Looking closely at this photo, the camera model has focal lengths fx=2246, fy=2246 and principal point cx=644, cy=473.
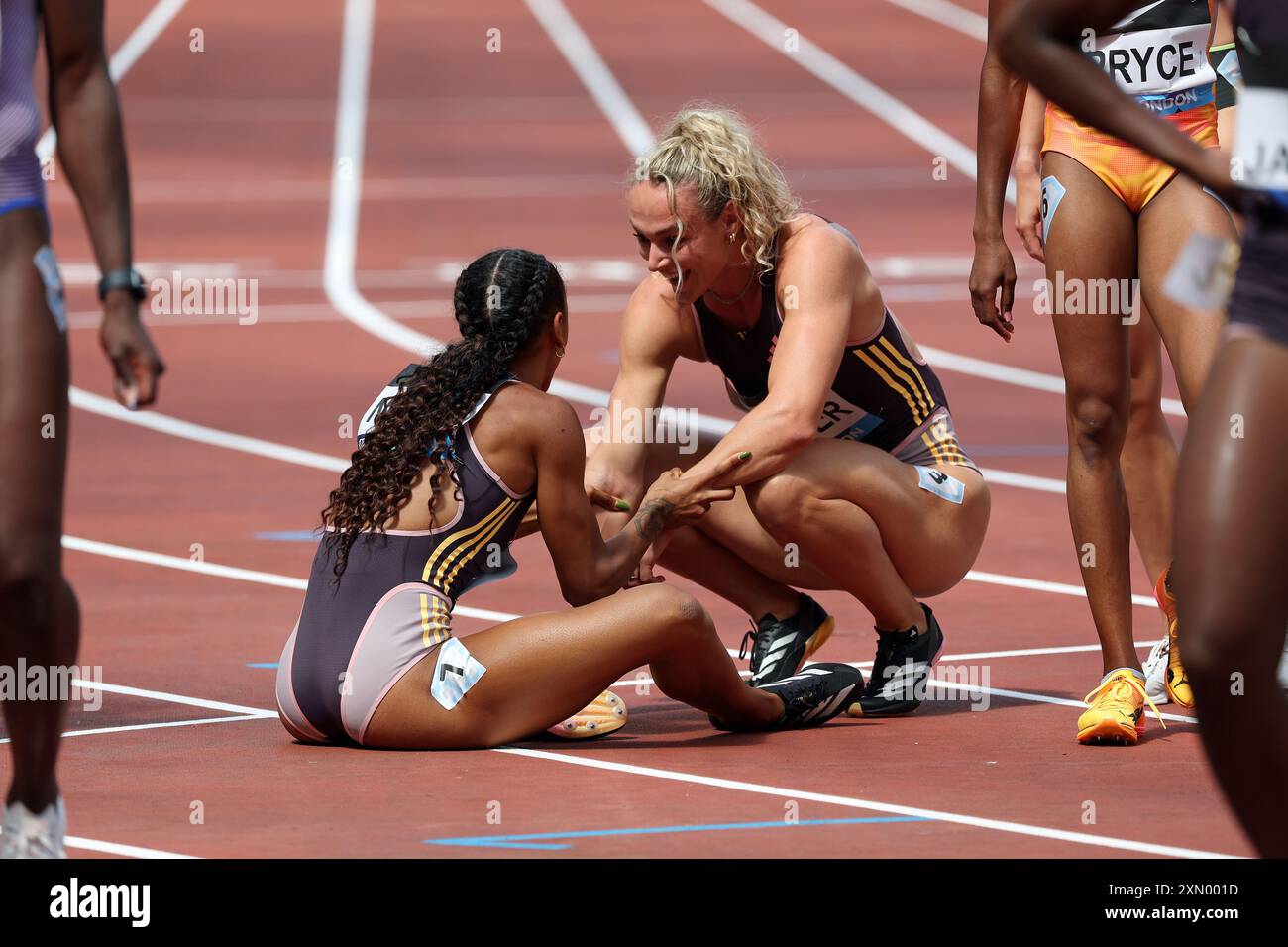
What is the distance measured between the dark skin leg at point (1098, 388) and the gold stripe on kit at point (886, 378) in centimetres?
58

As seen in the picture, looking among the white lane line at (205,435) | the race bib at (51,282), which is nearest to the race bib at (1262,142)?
the race bib at (51,282)

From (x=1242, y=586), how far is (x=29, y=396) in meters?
2.06

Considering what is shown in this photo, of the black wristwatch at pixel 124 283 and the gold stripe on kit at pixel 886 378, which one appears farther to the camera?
the gold stripe on kit at pixel 886 378

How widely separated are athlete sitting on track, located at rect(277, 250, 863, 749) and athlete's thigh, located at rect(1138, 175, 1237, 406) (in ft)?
4.79

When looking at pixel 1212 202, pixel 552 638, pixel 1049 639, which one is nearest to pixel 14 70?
pixel 552 638

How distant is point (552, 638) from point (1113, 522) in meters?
1.64

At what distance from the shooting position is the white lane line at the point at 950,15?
32.7 m

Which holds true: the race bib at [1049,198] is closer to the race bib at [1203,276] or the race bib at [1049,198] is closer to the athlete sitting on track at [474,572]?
the athlete sitting on track at [474,572]

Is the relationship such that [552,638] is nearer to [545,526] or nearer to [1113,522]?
[545,526]

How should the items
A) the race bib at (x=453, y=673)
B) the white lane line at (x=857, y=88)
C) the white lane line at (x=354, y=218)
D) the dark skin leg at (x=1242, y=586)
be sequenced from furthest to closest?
the white lane line at (x=857, y=88) → the white lane line at (x=354, y=218) → the race bib at (x=453, y=673) → the dark skin leg at (x=1242, y=586)

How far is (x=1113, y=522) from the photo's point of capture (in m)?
6.21

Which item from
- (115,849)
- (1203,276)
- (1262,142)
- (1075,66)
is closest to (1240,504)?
(1203,276)

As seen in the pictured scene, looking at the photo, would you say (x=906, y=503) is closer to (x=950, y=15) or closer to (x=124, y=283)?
(x=124, y=283)

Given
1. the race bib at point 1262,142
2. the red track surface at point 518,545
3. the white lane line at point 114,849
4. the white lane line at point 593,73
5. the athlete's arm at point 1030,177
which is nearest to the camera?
the race bib at point 1262,142
